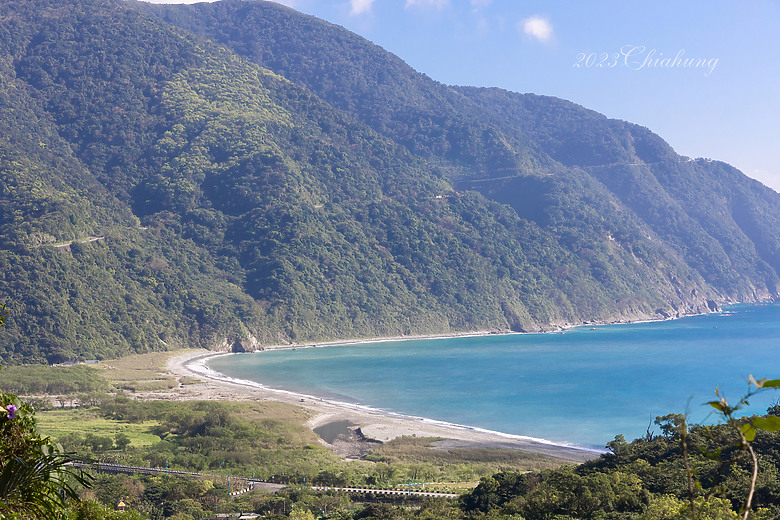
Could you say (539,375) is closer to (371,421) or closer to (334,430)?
(371,421)

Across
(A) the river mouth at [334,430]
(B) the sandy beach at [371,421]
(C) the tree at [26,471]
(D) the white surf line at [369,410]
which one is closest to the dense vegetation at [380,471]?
(A) the river mouth at [334,430]

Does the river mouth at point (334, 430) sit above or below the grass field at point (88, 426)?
below

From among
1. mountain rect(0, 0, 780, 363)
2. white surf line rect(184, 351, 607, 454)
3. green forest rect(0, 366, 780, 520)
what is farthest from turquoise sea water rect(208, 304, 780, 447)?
green forest rect(0, 366, 780, 520)

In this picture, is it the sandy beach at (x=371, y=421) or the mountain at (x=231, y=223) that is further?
the mountain at (x=231, y=223)

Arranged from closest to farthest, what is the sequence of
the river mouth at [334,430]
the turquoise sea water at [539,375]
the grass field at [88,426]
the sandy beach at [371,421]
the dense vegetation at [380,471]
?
1. the dense vegetation at [380,471]
2. the grass field at [88,426]
3. the sandy beach at [371,421]
4. the river mouth at [334,430]
5. the turquoise sea water at [539,375]

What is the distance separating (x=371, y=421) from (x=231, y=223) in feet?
290

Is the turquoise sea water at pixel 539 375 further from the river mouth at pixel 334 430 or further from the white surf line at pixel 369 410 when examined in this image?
the river mouth at pixel 334 430

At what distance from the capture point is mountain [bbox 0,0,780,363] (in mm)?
99875

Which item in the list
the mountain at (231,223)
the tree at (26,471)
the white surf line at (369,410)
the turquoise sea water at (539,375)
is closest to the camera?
the tree at (26,471)

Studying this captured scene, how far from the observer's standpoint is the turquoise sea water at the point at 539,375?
2505 inches

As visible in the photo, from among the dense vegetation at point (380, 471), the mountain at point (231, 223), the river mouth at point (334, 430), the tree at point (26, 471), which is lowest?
the river mouth at point (334, 430)

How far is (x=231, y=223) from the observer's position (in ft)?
457

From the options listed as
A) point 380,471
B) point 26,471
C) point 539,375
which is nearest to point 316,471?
point 380,471

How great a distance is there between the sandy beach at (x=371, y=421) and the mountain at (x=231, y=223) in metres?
23.5
